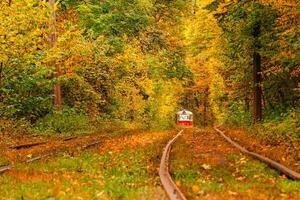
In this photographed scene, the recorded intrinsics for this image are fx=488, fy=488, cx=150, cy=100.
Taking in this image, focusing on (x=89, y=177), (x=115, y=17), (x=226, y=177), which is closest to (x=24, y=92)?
(x=115, y=17)

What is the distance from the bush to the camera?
28014 mm

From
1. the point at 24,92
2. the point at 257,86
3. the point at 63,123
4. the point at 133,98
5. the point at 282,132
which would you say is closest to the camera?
the point at 282,132

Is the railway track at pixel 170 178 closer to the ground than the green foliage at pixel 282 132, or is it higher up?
closer to the ground

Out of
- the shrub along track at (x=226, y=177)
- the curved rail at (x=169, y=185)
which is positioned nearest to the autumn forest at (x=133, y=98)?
the shrub along track at (x=226, y=177)

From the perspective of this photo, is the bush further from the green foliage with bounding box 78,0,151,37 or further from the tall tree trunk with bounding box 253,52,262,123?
the tall tree trunk with bounding box 253,52,262,123

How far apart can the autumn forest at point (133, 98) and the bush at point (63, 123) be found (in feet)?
0.27

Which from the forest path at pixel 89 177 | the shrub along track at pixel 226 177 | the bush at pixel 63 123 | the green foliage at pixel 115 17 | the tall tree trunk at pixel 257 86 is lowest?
the shrub along track at pixel 226 177

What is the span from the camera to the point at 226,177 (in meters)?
11.3

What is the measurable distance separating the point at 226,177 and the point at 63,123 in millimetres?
18967

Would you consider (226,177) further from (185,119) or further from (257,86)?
(185,119)

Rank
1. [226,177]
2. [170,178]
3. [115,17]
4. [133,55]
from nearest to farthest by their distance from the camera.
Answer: [170,178] → [226,177] → [133,55] → [115,17]

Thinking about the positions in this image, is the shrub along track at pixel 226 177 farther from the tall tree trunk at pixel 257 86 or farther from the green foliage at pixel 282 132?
the tall tree trunk at pixel 257 86

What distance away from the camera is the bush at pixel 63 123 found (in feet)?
91.9

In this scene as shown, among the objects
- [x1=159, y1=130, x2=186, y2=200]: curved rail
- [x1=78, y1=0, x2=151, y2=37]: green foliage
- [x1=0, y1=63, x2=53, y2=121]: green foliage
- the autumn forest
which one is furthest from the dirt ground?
[x1=78, y1=0, x2=151, y2=37]: green foliage
